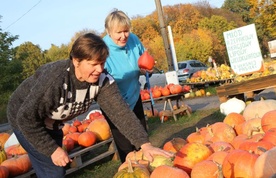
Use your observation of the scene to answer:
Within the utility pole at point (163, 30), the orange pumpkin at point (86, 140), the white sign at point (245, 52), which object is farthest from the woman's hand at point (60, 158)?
the utility pole at point (163, 30)

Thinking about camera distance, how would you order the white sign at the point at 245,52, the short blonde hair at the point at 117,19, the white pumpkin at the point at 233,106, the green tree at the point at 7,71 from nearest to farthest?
the short blonde hair at the point at 117,19, the white pumpkin at the point at 233,106, the white sign at the point at 245,52, the green tree at the point at 7,71

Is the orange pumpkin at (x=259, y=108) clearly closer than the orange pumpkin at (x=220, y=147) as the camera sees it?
No

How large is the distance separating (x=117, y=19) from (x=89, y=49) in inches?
40.5

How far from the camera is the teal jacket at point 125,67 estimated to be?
346 cm

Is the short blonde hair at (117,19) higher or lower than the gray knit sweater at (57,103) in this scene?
higher

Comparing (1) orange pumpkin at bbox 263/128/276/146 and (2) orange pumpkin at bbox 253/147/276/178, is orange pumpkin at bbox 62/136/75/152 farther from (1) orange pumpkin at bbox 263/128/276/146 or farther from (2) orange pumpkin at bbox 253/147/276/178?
(2) orange pumpkin at bbox 253/147/276/178

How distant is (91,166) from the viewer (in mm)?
5676

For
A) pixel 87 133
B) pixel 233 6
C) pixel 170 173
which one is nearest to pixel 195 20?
pixel 233 6

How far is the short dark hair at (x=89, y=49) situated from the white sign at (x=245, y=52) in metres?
6.52

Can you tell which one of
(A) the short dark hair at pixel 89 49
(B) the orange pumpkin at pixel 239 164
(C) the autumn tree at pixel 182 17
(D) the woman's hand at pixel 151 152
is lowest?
(B) the orange pumpkin at pixel 239 164

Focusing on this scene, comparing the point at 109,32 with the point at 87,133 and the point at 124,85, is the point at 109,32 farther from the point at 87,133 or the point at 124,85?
the point at 87,133

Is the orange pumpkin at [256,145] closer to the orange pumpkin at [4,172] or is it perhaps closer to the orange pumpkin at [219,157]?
the orange pumpkin at [219,157]

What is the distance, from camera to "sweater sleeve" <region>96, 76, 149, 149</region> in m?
2.57

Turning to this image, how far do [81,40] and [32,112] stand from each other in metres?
0.60
